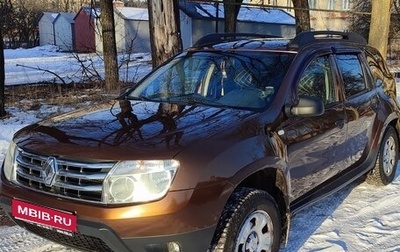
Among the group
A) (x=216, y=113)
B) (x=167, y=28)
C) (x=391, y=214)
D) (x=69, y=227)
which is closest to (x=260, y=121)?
(x=216, y=113)

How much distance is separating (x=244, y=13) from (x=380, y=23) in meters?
38.5

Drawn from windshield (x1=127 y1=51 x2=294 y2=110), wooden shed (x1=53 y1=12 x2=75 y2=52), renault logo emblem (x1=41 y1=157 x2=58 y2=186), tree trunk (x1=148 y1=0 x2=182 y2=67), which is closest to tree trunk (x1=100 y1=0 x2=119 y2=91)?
tree trunk (x1=148 y1=0 x2=182 y2=67)

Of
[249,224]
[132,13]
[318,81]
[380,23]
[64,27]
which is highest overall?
[132,13]

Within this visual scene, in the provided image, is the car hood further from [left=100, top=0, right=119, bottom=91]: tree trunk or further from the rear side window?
[left=100, top=0, right=119, bottom=91]: tree trunk

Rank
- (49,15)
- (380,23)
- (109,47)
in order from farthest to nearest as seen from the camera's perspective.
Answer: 1. (49,15)
2. (109,47)
3. (380,23)

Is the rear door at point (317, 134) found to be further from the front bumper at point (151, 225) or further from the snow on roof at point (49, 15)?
the snow on roof at point (49, 15)

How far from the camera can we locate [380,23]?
10484mm

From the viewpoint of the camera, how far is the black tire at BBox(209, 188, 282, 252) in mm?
3062

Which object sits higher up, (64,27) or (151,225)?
(64,27)

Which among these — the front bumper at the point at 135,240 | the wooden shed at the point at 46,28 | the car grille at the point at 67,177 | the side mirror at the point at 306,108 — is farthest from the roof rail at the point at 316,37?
the wooden shed at the point at 46,28

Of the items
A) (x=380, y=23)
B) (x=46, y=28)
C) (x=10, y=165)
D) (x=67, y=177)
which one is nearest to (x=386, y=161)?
(x=67, y=177)

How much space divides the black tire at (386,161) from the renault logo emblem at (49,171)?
3758mm

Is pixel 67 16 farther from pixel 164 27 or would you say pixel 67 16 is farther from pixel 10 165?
pixel 10 165

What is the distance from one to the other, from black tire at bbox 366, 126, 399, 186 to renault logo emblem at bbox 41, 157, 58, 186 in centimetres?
376
